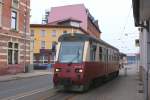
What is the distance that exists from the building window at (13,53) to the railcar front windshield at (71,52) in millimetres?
25845

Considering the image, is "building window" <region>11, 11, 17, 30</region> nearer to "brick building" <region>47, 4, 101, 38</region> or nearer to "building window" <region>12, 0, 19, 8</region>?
"building window" <region>12, 0, 19, 8</region>

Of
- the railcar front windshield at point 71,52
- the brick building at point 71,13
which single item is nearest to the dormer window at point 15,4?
the railcar front windshield at point 71,52

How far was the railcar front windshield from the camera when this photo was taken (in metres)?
20.2

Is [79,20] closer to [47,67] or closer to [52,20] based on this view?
[52,20]

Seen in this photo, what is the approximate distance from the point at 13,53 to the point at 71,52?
89.7 feet

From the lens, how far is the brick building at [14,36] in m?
43.9

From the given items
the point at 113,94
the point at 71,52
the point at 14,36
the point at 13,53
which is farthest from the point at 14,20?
the point at 113,94

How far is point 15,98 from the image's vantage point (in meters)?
17.0

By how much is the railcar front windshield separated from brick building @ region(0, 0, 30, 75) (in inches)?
926

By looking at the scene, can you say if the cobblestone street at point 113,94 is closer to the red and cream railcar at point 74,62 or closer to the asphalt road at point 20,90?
the red and cream railcar at point 74,62

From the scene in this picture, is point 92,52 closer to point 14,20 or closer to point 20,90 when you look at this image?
point 20,90

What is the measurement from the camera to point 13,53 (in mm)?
46844

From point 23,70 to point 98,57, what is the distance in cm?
2773

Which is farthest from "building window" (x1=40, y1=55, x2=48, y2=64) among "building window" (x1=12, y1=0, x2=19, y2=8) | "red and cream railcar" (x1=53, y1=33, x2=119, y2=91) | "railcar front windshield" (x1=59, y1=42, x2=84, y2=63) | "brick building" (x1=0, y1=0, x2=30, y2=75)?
"railcar front windshield" (x1=59, y1=42, x2=84, y2=63)
